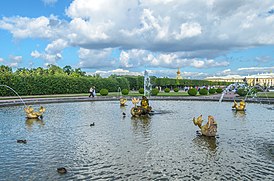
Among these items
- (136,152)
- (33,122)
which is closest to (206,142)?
(136,152)

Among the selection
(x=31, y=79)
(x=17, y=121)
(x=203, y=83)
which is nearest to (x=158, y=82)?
(x=203, y=83)

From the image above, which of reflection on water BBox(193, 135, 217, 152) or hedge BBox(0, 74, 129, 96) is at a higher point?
hedge BBox(0, 74, 129, 96)

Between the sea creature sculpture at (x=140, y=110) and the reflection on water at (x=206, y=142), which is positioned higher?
the sea creature sculpture at (x=140, y=110)

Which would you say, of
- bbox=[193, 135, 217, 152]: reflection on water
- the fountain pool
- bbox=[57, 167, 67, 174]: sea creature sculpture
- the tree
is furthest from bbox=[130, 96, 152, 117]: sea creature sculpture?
the tree

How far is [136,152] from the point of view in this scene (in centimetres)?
844

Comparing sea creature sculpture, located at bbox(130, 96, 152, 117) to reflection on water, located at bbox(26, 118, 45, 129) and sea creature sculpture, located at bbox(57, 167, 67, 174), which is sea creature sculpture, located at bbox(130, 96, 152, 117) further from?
sea creature sculpture, located at bbox(57, 167, 67, 174)

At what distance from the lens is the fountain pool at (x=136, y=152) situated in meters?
6.60

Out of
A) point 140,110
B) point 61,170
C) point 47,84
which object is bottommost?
point 61,170

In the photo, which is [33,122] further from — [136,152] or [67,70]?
[67,70]

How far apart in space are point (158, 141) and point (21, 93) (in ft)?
113

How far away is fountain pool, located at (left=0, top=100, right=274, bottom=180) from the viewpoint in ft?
21.6

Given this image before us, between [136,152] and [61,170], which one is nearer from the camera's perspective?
[61,170]

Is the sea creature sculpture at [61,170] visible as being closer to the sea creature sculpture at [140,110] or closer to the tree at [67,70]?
the sea creature sculpture at [140,110]

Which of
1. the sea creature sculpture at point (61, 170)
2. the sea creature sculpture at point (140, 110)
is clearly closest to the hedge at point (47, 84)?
the sea creature sculpture at point (140, 110)
